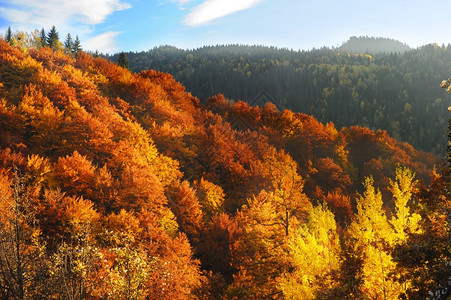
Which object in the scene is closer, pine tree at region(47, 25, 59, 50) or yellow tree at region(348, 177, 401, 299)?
yellow tree at region(348, 177, 401, 299)

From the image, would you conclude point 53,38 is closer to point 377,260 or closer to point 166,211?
point 166,211

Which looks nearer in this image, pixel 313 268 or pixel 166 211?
pixel 313 268

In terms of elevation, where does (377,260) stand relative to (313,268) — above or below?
above

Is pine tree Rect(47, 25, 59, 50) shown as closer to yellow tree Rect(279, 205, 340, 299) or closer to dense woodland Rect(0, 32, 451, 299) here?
dense woodland Rect(0, 32, 451, 299)

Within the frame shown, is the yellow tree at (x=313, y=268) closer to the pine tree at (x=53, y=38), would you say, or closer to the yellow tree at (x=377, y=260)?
the yellow tree at (x=377, y=260)

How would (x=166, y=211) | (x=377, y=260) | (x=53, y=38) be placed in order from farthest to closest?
(x=53, y=38)
(x=166, y=211)
(x=377, y=260)

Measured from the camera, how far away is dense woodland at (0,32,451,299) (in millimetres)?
14664

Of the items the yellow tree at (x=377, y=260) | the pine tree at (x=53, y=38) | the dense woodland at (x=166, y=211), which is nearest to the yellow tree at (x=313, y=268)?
the dense woodland at (x=166, y=211)

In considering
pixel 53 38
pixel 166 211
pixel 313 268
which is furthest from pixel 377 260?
pixel 53 38

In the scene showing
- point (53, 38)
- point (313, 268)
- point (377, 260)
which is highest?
point (53, 38)

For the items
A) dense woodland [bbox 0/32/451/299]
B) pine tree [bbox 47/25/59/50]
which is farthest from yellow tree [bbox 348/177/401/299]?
pine tree [bbox 47/25/59/50]

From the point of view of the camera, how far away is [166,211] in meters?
32.8

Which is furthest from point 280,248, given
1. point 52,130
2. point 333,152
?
point 333,152

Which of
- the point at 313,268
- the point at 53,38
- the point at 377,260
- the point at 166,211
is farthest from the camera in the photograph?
the point at 53,38
